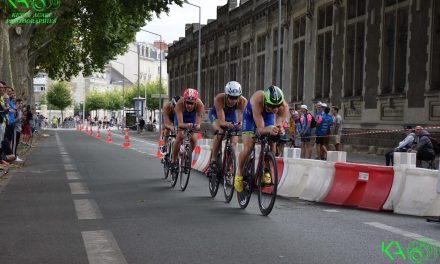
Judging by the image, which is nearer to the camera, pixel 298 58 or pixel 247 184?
pixel 247 184

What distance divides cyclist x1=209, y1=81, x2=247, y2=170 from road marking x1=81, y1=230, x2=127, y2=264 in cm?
316

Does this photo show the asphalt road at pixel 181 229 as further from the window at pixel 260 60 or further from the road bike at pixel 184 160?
the window at pixel 260 60

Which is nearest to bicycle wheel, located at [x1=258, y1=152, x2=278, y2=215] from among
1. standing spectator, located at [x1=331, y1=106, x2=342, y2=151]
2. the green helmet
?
the green helmet

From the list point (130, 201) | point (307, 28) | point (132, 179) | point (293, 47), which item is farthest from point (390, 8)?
point (130, 201)

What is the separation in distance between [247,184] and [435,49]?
48.9 ft

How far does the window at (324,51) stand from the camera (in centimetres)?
3161

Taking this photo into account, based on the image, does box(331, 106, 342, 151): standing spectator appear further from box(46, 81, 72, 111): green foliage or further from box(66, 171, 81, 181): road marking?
box(46, 81, 72, 111): green foliage

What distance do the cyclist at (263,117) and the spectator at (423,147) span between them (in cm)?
686

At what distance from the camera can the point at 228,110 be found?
10.1m

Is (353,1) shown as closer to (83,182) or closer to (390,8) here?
(390,8)

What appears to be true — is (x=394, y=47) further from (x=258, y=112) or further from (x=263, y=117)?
(x=258, y=112)

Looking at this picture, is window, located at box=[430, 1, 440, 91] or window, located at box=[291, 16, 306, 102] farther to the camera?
window, located at box=[291, 16, 306, 102]

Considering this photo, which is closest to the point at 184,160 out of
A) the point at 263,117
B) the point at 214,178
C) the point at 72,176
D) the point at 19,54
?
the point at 214,178

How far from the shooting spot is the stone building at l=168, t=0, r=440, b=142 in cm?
2244
